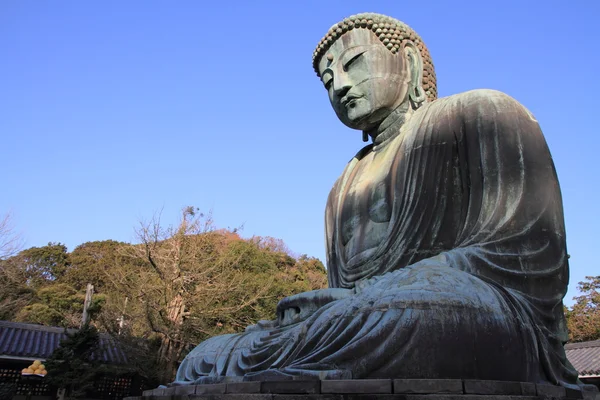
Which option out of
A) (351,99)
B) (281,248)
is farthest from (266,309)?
(281,248)

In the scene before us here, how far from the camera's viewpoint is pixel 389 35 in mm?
5316

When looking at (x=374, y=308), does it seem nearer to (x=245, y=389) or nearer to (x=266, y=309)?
(x=245, y=389)

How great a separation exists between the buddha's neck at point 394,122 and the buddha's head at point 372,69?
34 mm

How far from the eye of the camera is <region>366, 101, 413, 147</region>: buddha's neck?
524 cm

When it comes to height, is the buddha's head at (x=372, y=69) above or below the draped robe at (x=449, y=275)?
above

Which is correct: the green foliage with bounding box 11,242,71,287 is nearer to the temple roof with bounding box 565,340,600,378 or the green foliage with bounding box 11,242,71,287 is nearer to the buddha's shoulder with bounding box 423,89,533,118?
the temple roof with bounding box 565,340,600,378

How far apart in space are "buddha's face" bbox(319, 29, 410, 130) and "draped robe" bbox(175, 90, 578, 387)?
1.04 ft

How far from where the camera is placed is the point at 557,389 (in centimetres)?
307

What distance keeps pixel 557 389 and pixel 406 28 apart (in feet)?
12.3

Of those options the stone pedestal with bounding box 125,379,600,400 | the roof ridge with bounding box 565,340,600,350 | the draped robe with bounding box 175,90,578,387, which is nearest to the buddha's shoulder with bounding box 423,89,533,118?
the draped robe with bounding box 175,90,578,387

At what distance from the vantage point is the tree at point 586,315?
79.5 feet

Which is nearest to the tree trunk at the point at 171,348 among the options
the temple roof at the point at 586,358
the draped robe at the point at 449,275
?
→ the temple roof at the point at 586,358

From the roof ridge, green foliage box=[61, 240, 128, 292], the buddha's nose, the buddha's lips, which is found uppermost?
green foliage box=[61, 240, 128, 292]

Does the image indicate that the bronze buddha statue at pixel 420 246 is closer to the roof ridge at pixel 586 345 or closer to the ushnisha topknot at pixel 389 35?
the ushnisha topknot at pixel 389 35
